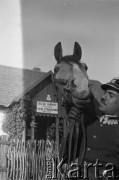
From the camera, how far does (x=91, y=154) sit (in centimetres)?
377

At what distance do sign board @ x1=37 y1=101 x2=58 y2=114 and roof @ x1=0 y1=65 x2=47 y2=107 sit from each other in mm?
569

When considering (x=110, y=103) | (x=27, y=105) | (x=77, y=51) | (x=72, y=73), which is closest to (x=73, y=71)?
(x=72, y=73)

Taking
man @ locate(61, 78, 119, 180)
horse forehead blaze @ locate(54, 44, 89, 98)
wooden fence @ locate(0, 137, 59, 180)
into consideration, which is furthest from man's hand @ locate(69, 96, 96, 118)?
wooden fence @ locate(0, 137, 59, 180)

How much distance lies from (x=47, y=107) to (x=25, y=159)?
3198 mm

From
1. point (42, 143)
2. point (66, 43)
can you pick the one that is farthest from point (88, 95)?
point (42, 143)

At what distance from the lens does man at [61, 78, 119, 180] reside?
3.69m

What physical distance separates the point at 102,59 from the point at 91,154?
1.65 meters

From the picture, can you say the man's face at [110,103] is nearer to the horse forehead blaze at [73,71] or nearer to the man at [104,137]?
the man at [104,137]

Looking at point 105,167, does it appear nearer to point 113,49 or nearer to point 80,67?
point 80,67

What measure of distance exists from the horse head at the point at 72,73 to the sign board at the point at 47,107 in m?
4.28

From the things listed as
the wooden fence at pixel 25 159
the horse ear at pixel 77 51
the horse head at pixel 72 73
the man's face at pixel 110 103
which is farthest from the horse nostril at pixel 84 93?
the wooden fence at pixel 25 159

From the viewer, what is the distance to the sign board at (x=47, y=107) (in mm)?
8500

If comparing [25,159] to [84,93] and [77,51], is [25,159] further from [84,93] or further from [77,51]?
[77,51]

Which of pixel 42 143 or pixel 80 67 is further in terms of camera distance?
pixel 42 143
